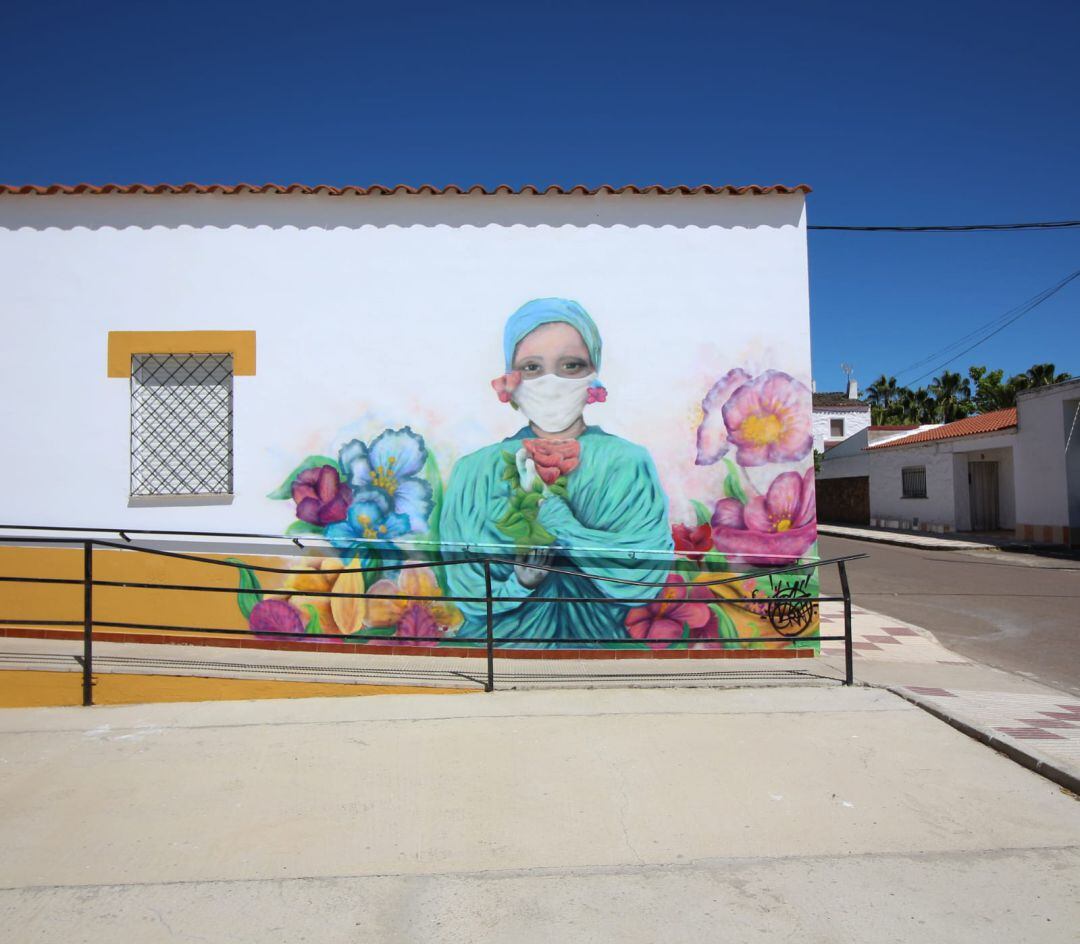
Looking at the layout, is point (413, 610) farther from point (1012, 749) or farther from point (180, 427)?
point (1012, 749)

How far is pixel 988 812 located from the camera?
13.9 ft

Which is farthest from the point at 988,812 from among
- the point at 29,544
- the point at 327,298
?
the point at 29,544

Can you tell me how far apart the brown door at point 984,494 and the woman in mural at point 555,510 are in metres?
24.0

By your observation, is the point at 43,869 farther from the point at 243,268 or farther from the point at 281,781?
the point at 243,268

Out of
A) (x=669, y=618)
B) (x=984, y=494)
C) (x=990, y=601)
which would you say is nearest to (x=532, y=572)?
(x=669, y=618)

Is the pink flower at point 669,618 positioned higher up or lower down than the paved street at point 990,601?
higher up

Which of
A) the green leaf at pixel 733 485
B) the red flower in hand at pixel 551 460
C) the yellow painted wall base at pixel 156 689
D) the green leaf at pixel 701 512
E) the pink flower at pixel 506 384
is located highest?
the pink flower at pixel 506 384

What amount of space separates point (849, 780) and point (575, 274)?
4813 millimetres

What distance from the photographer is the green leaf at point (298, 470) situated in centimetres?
756

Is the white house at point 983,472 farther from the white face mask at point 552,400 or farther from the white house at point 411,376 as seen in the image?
the white face mask at point 552,400

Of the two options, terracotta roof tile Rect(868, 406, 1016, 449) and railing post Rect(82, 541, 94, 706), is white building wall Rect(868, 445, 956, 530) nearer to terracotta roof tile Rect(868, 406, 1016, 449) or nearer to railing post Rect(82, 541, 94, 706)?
terracotta roof tile Rect(868, 406, 1016, 449)

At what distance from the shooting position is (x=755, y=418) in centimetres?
768

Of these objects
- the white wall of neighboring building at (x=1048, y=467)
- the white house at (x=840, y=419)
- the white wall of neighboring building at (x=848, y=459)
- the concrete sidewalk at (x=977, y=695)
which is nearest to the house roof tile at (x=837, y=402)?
the white house at (x=840, y=419)

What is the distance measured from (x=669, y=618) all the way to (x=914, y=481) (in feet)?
83.7
